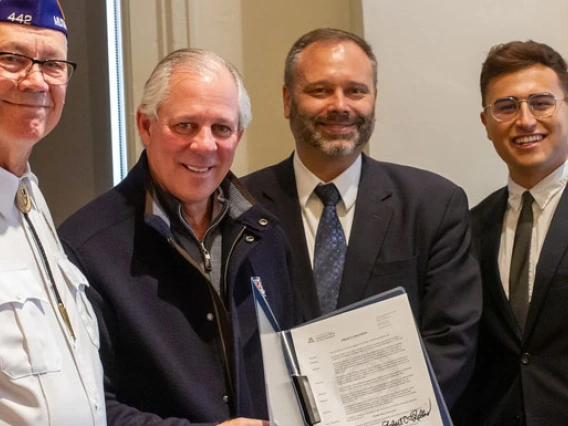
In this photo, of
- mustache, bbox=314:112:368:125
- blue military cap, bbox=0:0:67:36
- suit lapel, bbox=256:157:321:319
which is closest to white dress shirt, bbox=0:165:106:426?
blue military cap, bbox=0:0:67:36

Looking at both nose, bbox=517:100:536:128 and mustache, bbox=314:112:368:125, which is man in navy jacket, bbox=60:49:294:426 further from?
nose, bbox=517:100:536:128

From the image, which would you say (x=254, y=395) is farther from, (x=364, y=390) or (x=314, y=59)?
(x=314, y=59)

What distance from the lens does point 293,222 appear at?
2.32 m

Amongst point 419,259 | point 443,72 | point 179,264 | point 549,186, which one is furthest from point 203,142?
point 443,72

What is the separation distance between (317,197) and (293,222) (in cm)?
12

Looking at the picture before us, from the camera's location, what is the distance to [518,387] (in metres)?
2.31

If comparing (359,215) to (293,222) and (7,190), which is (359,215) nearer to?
(293,222)

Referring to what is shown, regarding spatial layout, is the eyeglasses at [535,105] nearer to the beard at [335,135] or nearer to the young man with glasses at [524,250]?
the young man with glasses at [524,250]

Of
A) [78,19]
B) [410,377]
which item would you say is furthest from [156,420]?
[78,19]

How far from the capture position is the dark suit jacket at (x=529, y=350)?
2.26 m

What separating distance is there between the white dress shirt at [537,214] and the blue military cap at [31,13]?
5.07 ft

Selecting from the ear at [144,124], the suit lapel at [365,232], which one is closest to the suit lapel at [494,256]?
the suit lapel at [365,232]

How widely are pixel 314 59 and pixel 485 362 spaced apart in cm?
109

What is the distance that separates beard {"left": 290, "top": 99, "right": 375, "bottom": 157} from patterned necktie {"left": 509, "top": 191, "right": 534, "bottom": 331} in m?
0.56
